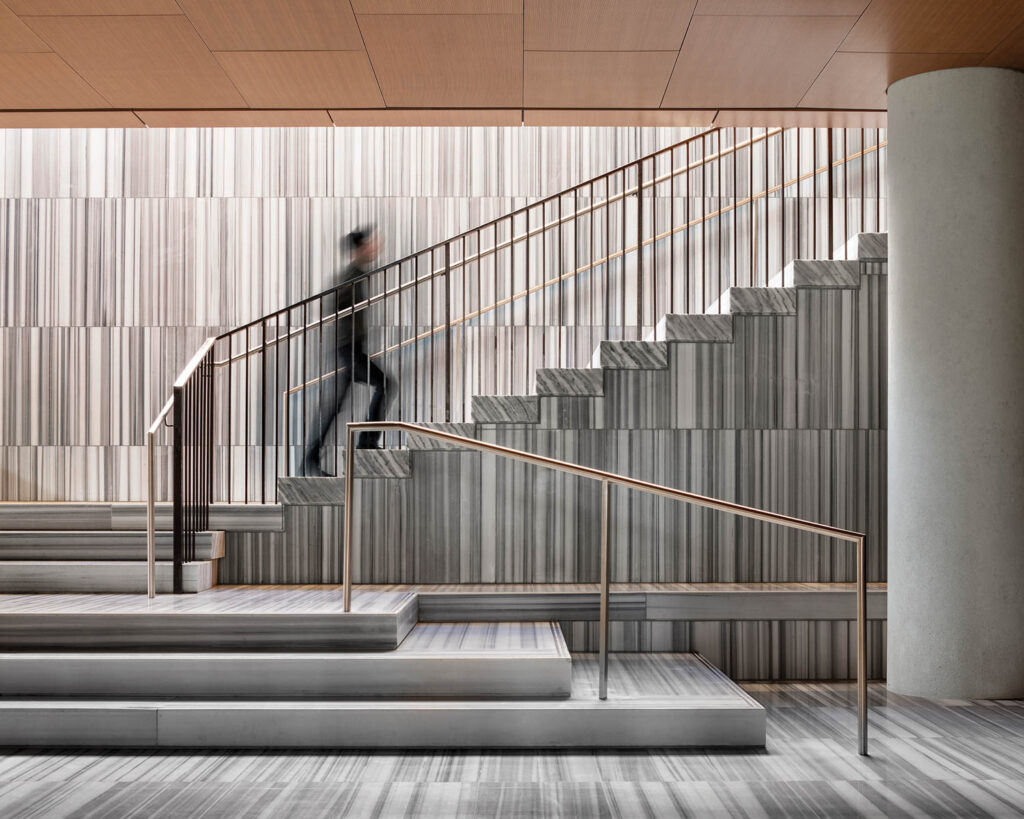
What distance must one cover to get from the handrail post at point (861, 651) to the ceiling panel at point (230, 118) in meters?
3.29

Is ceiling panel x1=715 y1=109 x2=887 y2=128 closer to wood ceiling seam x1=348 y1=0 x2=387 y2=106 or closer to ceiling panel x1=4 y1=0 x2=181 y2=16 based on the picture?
wood ceiling seam x1=348 y1=0 x2=387 y2=106

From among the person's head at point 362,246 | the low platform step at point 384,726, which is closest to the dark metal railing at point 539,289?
the person's head at point 362,246

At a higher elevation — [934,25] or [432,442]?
[934,25]

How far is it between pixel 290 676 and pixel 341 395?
8.42ft

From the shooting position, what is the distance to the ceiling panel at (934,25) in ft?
11.1

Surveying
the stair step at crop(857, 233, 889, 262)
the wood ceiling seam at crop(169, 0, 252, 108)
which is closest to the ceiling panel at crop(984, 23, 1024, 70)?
the stair step at crop(857, 233, 889, 262)

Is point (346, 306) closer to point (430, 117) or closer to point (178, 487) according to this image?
point (430, 117)

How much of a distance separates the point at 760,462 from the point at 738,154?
2369 mm

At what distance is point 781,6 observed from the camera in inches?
134

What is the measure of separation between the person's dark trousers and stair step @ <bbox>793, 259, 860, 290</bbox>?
105 inches

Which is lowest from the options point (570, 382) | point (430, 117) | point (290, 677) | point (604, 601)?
point (290, 677)

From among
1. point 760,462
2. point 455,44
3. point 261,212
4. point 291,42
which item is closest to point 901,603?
point 760,462

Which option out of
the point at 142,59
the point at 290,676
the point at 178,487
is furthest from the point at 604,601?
the point at 142,59

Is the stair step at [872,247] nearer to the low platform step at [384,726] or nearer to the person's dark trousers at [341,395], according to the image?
the low platform step at [384,726]
